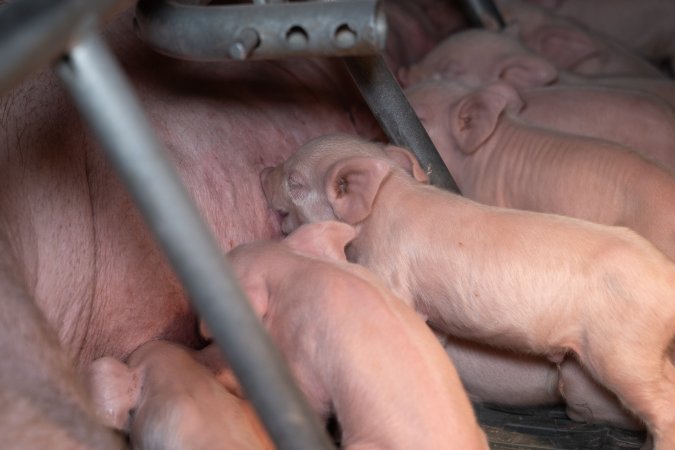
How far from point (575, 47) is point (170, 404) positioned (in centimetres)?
218

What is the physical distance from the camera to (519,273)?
6.22 feet

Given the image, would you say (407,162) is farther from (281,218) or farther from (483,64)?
(483,64)

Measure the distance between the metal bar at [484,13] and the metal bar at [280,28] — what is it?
182 cm

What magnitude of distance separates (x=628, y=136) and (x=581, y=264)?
0.88 meters

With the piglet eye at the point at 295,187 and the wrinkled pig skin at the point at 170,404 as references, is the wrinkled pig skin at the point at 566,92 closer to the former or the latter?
the piglet eye at the point at 295,187

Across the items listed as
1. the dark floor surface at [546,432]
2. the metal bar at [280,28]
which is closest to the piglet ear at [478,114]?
the dark floor surface at [546,432]

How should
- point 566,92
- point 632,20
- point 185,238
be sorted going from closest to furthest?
1. point 185,238
2. point 566,92
3. point 632,20

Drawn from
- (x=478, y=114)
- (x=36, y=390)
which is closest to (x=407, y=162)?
(x=478, y=114)

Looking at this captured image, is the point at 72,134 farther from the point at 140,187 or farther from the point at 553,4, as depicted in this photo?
the point at 553,4

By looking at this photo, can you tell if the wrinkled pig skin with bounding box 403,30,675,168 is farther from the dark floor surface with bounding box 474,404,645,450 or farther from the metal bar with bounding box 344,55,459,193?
the dark floor surface with bounding box 474,404,645,450

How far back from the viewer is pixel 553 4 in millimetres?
3879

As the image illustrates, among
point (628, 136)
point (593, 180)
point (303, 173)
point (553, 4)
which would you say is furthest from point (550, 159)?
point (553, 4)

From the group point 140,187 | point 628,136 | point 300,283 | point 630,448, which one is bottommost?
point 630,448

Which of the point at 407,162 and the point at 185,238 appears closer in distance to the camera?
the point at 185,238
